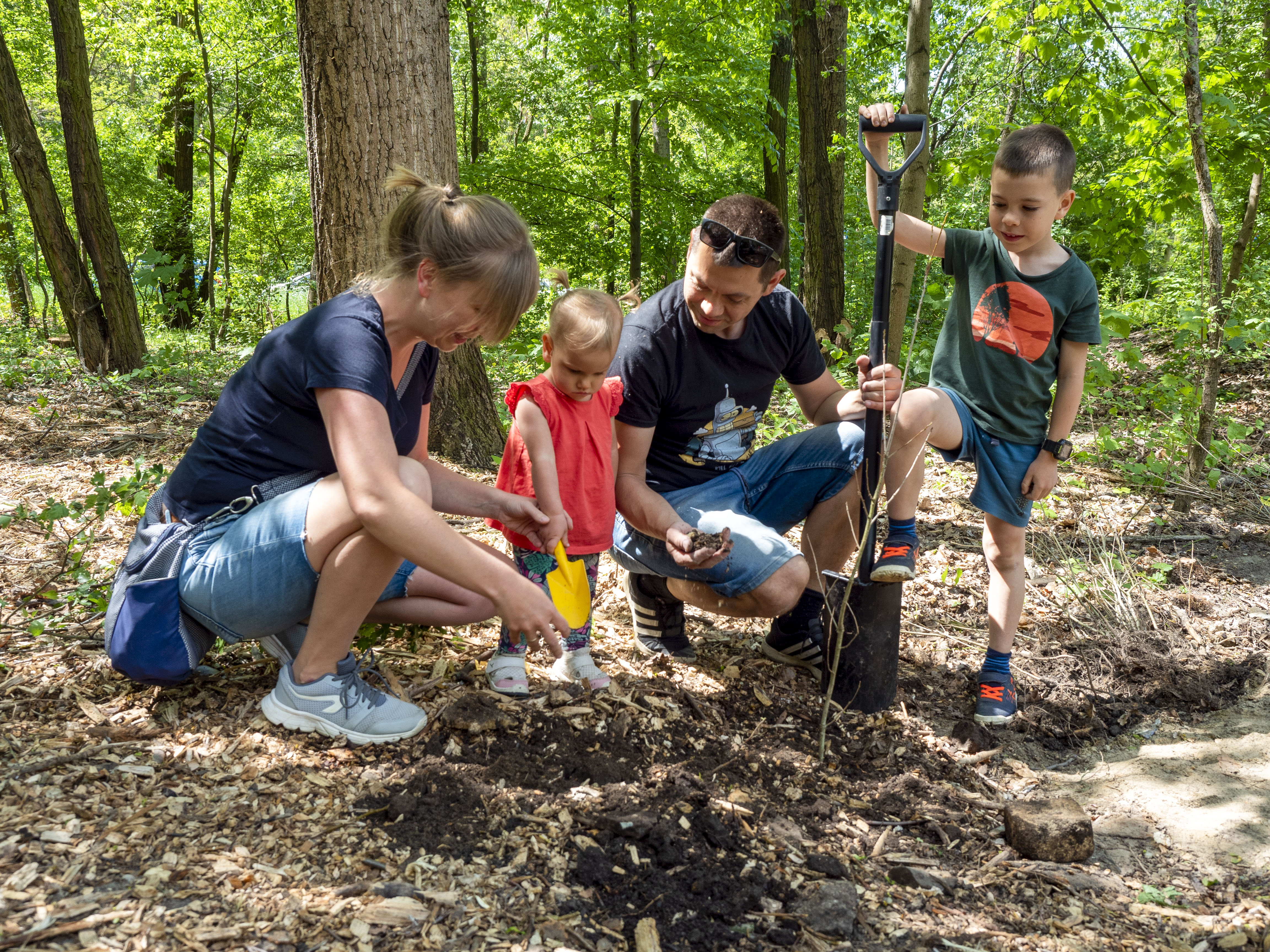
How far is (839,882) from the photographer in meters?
1.91

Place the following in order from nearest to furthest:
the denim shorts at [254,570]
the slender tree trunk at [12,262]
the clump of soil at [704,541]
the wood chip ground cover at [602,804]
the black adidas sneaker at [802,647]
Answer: the wood chip ground cover at [602,804]
the denim shorts at [254,570]
the clump of soil at [704,541]
the black adidas sneaker at [802,647]
the slender tree trunk at [12,262]

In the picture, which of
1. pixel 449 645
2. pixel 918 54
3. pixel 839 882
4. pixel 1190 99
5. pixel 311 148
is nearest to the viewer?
pixel 839 882

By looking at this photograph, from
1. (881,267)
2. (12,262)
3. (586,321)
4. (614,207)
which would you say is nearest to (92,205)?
(614,207)

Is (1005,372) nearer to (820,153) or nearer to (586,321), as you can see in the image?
(586,321)

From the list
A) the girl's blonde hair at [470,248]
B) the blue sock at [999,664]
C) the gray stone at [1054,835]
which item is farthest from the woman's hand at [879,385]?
the gray stone at [1054,835]

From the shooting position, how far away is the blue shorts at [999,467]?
2797 mm

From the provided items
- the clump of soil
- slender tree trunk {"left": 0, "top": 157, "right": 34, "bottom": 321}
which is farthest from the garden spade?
slender tree trunk {"left": 0, "top": 157, "right": 34, "bottom": 321}

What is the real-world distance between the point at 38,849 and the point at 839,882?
1712 mm

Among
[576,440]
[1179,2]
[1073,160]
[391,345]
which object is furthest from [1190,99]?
[391,345]

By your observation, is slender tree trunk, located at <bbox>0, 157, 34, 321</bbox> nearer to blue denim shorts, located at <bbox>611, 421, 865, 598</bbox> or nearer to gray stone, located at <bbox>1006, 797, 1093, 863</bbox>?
blue denim shorts, located at <bbox>611, 421, 865, 598</bbox>

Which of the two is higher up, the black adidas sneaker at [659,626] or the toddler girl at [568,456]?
the toddler girl at [568,456]

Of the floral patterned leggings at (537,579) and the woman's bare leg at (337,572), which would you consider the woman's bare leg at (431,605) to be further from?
the woman's bare leg at (337,572)

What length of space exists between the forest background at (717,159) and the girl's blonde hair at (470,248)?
1.05 m

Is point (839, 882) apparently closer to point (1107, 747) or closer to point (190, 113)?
point (1107, 747)
